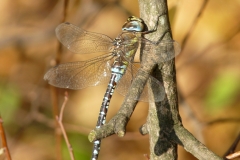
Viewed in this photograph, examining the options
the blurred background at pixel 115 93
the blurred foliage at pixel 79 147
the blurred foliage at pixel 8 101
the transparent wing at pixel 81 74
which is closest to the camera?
the transparent wing at pixel 81 74

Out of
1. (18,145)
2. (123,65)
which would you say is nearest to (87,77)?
(123,65)

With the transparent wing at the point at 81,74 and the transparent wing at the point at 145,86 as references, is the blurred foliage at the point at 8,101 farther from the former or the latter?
the transparent wing at the point at 145,86

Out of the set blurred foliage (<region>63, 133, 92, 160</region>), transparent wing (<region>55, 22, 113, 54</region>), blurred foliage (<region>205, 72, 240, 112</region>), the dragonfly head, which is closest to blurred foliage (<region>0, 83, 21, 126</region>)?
blurred foliage (<region>63, 133, 92, 160</region>)

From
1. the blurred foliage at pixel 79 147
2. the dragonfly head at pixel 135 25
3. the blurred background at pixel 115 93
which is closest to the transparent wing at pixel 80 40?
the dragonfly head at pixel 135 25

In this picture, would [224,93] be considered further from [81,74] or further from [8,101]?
[8,101]

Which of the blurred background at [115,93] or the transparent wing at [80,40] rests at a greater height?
the transparent wing at [80,40]

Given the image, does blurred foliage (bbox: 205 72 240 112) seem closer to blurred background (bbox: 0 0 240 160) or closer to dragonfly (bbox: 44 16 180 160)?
blurred background (bbox: 0 0 240 160)

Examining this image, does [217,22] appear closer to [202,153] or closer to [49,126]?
[49,126]
